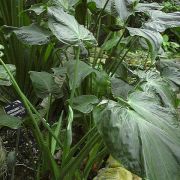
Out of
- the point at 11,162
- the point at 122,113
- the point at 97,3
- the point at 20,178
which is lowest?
the point at 20,178

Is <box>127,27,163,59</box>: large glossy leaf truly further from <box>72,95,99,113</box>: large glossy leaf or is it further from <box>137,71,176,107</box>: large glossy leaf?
<box>72,95,99,113</box>: large glossy leaf

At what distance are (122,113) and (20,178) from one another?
0.75 m

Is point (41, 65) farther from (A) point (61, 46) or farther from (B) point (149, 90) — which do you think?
(B) point (149, 90)

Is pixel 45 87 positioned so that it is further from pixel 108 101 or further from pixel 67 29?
pixel 108 101

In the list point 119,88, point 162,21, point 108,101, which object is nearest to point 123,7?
point 162,21

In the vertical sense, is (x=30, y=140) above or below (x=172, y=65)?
below

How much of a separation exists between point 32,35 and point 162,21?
52 cm

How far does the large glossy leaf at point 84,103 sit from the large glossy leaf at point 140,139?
27 cm

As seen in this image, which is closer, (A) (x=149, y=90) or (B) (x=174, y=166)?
(B) (x=174, y=166)

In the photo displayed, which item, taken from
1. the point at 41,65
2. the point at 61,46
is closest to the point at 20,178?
the point at 61,46

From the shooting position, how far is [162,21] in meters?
1.41

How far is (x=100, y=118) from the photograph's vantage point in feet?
2.65

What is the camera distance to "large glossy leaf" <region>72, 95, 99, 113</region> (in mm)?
1152

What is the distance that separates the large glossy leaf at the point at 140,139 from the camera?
735mm
